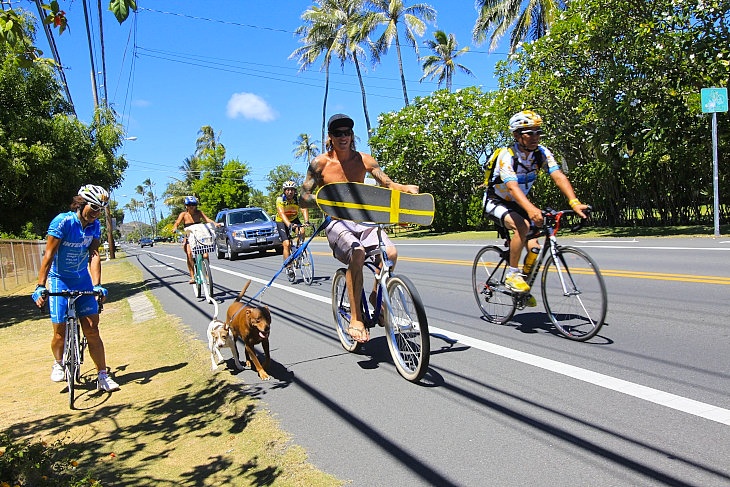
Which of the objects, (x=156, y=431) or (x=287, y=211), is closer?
(x=156, y=431)

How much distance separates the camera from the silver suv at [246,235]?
21.6 meters

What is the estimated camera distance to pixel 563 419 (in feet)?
11.3

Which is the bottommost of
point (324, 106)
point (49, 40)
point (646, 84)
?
point (646, 84)

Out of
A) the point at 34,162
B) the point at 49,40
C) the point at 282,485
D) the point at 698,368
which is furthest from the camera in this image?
the point at 49,40

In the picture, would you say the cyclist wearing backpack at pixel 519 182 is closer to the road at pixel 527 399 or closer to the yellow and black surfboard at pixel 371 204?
the road at pixel 527 399

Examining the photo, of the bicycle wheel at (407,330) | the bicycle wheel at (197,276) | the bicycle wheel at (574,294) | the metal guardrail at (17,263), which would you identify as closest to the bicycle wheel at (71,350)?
the bicycle wheel at (407,330)

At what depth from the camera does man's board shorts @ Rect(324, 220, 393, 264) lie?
16.2 feet

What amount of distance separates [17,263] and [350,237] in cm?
1871

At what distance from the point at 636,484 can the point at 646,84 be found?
55.6ft

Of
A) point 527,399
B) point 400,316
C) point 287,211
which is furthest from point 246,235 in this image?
point 527,399

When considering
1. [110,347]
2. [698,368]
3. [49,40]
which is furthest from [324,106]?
[698,368]

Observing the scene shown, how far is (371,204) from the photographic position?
181 inches

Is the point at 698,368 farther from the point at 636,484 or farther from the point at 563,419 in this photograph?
the point at 636,484

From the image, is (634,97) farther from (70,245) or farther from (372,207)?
(70,245)
